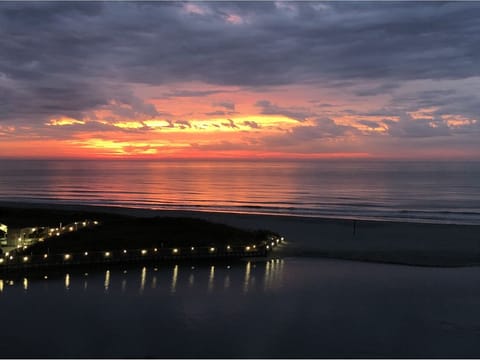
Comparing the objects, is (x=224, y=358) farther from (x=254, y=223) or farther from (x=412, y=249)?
(x=254, y=223)

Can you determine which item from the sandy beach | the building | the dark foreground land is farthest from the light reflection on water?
the sandy beach

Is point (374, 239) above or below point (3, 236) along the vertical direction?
above

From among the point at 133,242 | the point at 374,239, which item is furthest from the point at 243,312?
the point at 374,239

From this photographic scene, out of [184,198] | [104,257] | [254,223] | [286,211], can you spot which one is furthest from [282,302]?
[184,198]

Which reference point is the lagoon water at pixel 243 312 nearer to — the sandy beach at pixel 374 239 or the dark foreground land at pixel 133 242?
the dark foreground land at pixel 133 242

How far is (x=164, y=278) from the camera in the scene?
3419 centimetres

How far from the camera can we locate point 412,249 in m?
44.4

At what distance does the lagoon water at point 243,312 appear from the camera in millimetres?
22031

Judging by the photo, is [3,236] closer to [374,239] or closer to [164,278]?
[164,278]

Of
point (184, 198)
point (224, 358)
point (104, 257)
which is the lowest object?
point (224, 358)

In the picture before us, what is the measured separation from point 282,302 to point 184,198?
7535 cm

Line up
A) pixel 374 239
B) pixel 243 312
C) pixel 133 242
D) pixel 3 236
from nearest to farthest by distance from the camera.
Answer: pixel 243 312 < pixel 3 236 < pixel 133 242 < pixel 374 239

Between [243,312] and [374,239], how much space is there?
27.2 metres

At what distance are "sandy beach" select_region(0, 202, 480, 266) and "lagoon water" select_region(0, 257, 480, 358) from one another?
4053mm
